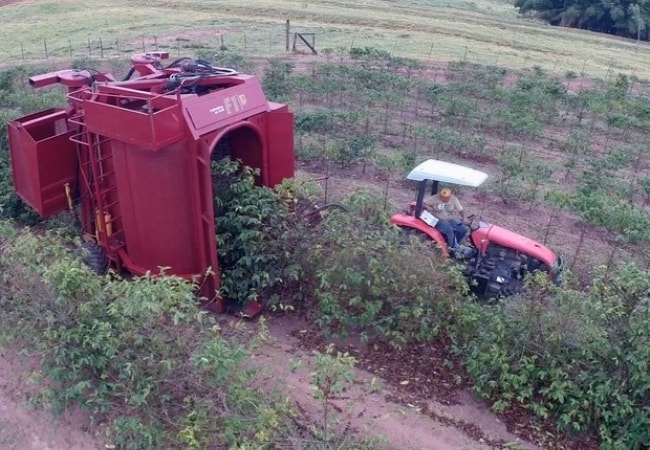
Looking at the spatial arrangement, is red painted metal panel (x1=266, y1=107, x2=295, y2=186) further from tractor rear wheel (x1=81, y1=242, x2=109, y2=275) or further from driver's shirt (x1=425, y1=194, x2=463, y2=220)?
tractor rear wheel (x1=81, y1=242, x2=109, y2=275)

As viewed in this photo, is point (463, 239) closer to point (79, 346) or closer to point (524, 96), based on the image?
point (79, 346)

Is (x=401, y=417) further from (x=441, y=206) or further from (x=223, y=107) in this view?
(x=223, y=107)

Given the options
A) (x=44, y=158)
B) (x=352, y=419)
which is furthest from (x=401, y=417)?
(x=44, y=158)

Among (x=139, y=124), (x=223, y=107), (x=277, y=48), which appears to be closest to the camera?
(x=139, y=124)

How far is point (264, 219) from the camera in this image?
837 cm

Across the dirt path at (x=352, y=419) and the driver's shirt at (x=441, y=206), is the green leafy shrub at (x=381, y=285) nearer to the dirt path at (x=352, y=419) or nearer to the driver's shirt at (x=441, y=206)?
the dirt path at (x=352, y=419)

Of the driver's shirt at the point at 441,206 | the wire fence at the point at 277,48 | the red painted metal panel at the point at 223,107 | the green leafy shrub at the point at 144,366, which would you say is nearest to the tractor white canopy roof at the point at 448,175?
the driver's shirt at the point at 441,206

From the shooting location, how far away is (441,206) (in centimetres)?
886

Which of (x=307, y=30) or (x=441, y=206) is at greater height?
(x=441, y=206)

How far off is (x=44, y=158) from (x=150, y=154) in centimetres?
192

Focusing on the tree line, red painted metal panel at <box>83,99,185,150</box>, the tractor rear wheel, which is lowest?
the tree line

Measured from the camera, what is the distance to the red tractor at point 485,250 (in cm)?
854

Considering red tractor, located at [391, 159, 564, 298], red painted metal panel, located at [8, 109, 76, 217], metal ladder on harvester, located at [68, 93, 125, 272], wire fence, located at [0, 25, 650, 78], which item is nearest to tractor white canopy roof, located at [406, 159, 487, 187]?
red tractor, located at [391, 159, 564, 298]

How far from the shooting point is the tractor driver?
8797 millimetres
